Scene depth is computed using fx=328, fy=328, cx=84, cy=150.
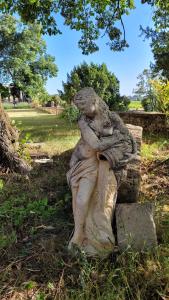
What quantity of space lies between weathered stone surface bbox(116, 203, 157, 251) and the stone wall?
7.43m

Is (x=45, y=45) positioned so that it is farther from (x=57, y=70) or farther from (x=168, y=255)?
(x=168, y=255)

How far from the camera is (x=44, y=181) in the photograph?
5.72 metres

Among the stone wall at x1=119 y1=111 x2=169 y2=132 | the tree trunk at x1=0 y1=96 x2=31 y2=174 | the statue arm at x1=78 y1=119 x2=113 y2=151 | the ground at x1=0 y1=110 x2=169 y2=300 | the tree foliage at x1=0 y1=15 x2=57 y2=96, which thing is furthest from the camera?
the tree foliage at x1=0 y1=15 x2=57 y2=96

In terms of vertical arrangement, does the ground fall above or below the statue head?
below

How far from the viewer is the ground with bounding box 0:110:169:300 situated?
2.79 m

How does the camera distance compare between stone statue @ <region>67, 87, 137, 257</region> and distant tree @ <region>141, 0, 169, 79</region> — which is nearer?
stone statue @ <region>67, 87, 137, 257</region>

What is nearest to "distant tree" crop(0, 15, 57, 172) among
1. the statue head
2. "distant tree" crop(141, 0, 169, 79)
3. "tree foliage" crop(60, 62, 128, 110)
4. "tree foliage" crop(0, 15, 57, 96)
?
"tree foliage" crop(0, 15, 57, 96)

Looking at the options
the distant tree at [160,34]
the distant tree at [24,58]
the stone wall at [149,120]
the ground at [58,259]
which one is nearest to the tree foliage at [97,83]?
the distant tree at [160,34]

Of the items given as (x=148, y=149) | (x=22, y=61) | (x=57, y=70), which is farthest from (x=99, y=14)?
(x=57, y=70)

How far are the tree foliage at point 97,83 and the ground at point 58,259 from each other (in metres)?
15.2

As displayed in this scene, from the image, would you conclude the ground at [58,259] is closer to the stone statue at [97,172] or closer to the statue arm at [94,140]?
the stone statue at [97,172]

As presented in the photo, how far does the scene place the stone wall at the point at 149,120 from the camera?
10.6 m

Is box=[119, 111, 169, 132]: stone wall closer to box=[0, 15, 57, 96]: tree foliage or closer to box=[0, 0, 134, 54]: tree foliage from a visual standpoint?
box=[0, 0, 134, 54]: tree foliage

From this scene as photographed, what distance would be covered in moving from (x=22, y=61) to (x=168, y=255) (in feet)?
111
